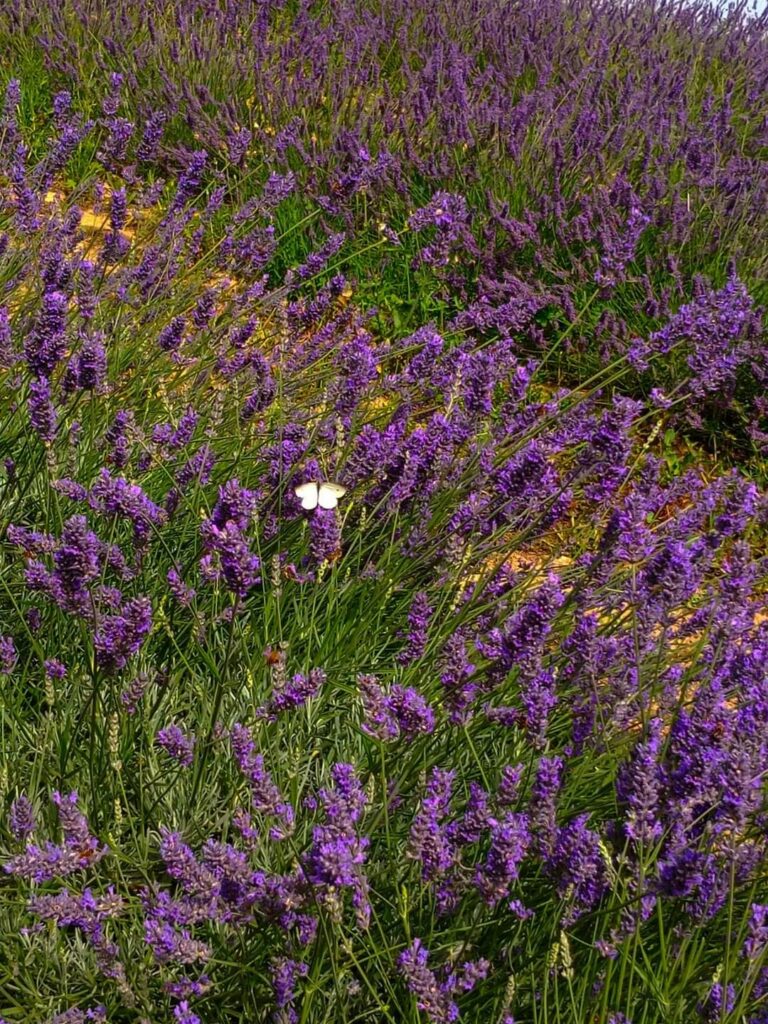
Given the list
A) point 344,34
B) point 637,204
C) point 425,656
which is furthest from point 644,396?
point 344,34

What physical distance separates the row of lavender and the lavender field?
0.03 meters

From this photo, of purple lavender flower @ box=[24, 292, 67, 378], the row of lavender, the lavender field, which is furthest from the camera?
the row of lavender

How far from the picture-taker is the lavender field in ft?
4.62

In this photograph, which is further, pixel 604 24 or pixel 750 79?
pixel 604 24

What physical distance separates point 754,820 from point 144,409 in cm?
197

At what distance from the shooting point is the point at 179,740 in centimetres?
165

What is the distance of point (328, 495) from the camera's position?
6.33ft

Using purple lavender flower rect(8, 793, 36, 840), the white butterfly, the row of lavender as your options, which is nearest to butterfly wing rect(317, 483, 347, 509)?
the white butterfly

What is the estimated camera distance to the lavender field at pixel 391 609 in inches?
55.4

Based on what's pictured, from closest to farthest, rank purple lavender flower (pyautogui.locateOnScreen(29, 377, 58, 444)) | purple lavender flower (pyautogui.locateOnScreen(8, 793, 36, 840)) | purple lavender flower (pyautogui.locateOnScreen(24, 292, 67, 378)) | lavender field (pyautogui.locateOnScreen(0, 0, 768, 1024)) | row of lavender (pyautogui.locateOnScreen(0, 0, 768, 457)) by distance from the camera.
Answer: lavender field (pyautogui.locateOnScreen(0, 0, 768, 1024)), purple lavender flower (pyautogui.locateOnScreen(8, 793, 36, 840)), purple lavender flower (pyautogui.locateOnScreen(29, 377, 58, 444)), purple lavender flower (pyautogui.locateOnScreen(24, 292, 67, 378)), row of lavender (pyautogui.locateOnScreen(0, 0, 768, 457))

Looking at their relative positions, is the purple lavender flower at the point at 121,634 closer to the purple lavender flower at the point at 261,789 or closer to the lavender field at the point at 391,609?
the lavender field at the point at 391,609

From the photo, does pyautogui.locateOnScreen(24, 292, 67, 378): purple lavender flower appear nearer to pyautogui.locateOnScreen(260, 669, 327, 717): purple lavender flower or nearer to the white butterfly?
the white butterfly

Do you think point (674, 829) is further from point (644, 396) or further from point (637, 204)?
point (637, 204)

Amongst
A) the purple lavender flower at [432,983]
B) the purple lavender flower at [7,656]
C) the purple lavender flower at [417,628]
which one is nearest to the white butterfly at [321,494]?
the purple lavender flower at [417,628]
